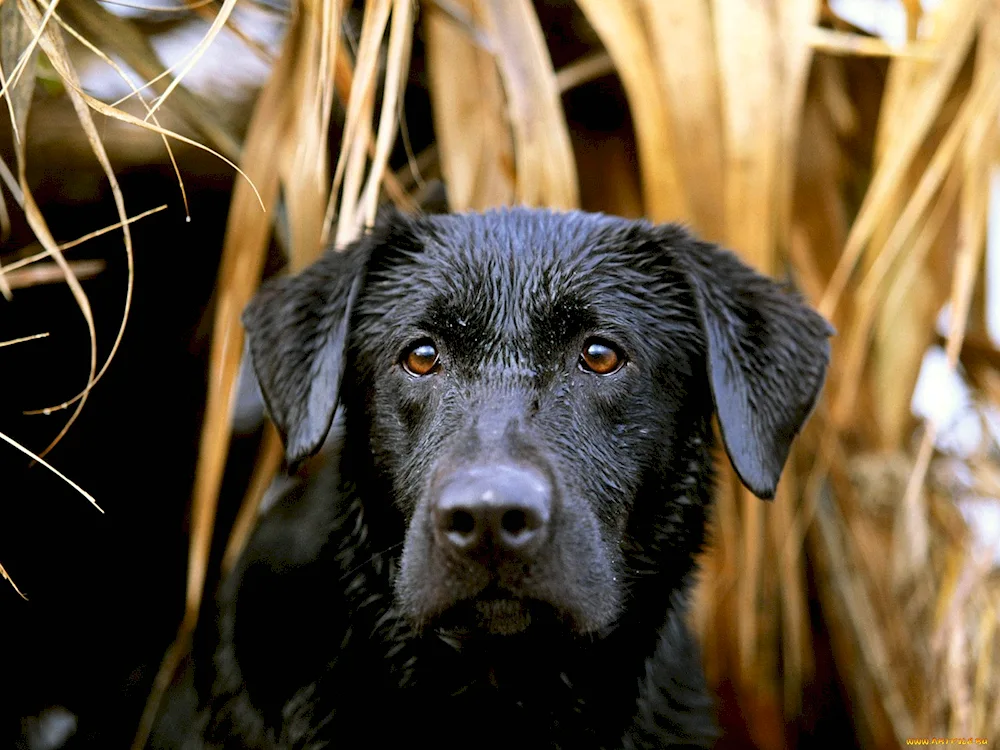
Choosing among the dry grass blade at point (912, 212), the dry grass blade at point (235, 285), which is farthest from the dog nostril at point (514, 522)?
the dry grass blade at point (912, 212)

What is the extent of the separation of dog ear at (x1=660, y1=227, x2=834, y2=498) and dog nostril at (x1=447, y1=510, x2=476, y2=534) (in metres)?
0.65

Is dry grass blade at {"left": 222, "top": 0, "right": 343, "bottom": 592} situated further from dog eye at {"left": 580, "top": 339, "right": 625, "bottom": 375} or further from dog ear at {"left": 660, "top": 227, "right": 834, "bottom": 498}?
dog ear at {"left": 660, "top": 227, "right": 834, "bottom": 498}

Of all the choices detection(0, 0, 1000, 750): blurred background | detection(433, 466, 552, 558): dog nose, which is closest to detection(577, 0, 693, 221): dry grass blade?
detection(0, 0, 1000, 750): blurred background

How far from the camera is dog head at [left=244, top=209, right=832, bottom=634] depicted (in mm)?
1901

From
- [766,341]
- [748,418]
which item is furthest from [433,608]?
[766,341]

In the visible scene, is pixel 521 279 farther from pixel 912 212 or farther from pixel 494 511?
pixel 912 212

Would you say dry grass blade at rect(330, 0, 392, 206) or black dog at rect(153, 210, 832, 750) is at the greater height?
dry grass blade at rect(330, 0, 392, 206)

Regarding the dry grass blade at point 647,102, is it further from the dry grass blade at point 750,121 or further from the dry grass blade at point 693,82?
the dry grass blade at point 750,121

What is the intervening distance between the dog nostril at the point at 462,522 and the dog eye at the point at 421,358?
48 centimetres

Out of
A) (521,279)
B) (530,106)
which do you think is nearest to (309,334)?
(521,279)

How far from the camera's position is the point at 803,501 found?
10.8 ft

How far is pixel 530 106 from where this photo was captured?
288 cm

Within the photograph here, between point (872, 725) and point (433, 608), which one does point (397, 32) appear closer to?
point (433, 608)

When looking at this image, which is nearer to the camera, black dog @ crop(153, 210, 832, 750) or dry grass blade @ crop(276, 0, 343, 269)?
black dog @ crop(153, 210, 832, 750)
